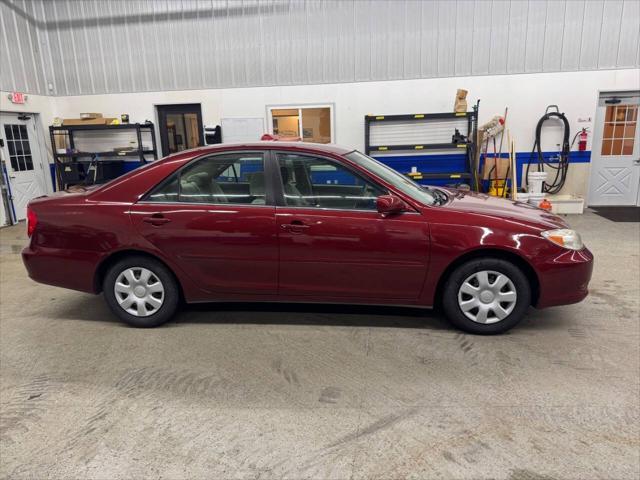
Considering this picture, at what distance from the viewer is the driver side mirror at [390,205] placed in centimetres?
314

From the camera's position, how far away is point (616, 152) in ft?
29.2

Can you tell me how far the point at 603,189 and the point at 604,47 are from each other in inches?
108

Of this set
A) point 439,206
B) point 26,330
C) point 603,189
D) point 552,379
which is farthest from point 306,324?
point 603,189

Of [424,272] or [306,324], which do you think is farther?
[306,324]

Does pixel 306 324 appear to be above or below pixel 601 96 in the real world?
below

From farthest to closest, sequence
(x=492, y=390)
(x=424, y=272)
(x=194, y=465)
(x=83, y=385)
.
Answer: (x=424, y=272)
(x=83, y=385)
(x=492, y=390)
(x=194, y=465)

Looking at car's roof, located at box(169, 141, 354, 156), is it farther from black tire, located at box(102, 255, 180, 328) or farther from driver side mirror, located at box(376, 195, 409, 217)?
black tire, located at box(102, 255, 180, 328)

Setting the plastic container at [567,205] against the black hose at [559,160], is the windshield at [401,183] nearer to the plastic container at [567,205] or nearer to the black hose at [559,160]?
the plastic container at [567,205]

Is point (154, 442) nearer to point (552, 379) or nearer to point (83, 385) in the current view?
point (83, 385)

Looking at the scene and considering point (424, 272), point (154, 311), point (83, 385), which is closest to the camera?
point (83, 385)

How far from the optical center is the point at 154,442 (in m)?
2.28

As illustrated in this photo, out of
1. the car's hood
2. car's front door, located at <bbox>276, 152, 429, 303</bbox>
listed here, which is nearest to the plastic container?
the car's hood

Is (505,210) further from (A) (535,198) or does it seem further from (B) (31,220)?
(A) (535,198)

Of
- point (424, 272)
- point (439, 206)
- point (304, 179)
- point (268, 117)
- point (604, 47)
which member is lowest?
point (424, 272)
